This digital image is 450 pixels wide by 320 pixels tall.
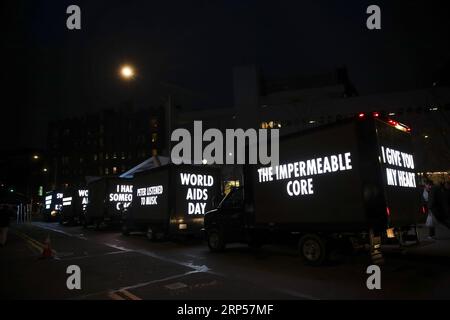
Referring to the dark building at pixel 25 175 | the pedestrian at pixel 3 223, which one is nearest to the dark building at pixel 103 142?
the dark building at pixel 25 175

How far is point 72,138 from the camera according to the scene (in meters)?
90.8

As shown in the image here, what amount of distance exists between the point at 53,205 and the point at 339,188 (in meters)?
36.4

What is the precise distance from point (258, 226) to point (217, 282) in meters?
3.50

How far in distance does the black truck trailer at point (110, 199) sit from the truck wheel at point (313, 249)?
15397mm

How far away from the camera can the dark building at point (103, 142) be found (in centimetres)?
8175

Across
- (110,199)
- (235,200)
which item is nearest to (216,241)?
(235,200)

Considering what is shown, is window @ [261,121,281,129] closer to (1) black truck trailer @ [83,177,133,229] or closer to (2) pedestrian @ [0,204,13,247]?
(1) black truck trailer @ [83,177,133,229]

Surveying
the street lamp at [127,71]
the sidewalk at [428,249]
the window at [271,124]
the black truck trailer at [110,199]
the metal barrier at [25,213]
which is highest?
the window at [271,124]

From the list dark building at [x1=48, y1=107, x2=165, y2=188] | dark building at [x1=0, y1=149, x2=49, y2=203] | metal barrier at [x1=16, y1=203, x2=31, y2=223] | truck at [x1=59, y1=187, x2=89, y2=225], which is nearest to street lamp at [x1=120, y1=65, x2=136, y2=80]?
truck at [x1=59, y1=187, x2=89, y2=225]

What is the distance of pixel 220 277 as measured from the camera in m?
7.40

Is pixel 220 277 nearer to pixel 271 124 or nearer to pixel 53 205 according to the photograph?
pixel 53 205

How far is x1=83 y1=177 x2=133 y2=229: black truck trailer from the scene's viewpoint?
2192cm

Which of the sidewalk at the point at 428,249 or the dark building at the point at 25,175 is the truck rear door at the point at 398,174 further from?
the dark building at the point at 25,175
